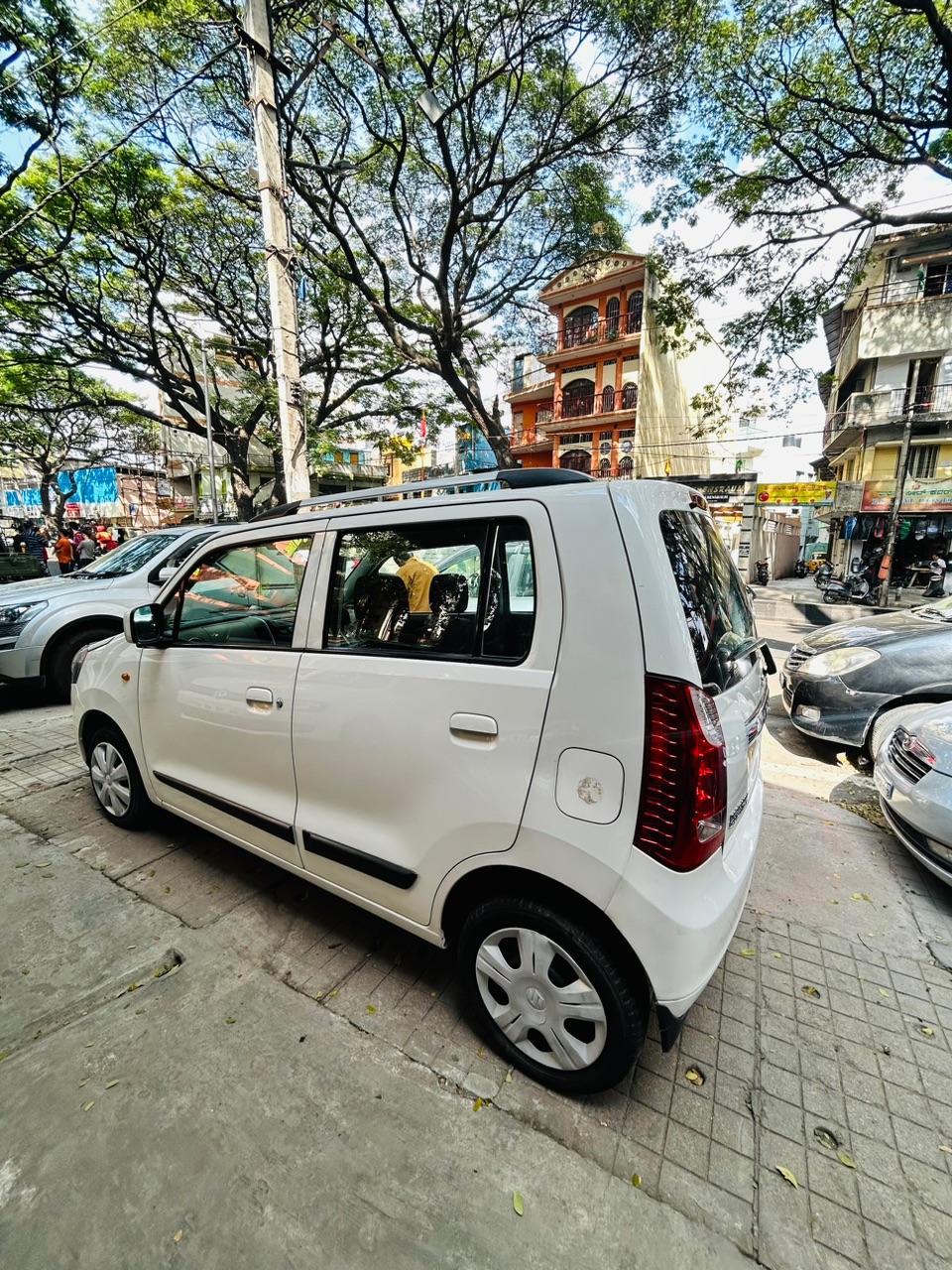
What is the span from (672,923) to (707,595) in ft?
3.23

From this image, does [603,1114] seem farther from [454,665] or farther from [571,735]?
[454,665]

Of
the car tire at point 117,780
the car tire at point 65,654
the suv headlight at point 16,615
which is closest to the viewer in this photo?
the car tire at point 117,780

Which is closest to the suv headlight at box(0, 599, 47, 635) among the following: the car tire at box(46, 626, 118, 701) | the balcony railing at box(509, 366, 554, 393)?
the car tire at box(46, 626, 118, 701)

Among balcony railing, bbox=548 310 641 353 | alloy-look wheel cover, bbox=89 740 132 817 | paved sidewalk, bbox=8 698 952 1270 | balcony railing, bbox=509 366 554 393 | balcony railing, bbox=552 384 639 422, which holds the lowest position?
paved sidewalk, bbox=8 698 952 1270

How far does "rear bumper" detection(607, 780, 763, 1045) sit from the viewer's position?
1.45 meters

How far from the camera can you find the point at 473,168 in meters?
9.70

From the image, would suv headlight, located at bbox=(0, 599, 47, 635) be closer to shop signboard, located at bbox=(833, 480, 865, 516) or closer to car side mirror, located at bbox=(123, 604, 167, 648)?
car side mirror, located at bbox=(123, 604, 167, 648)

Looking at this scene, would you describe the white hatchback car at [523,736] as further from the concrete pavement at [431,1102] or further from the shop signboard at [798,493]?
the shop signboard at [798,493]

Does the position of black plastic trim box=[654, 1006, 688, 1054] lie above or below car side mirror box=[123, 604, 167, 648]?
below

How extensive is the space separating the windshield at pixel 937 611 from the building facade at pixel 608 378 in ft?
63.0

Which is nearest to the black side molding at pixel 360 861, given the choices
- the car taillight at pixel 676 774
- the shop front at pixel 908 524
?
the car taillight at pixel 676 774

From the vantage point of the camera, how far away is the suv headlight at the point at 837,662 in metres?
4.29

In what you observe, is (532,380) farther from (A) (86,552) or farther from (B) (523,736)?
(B) (523,736)

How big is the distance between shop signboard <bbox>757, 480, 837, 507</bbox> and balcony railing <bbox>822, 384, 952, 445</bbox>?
2510 millimetres
